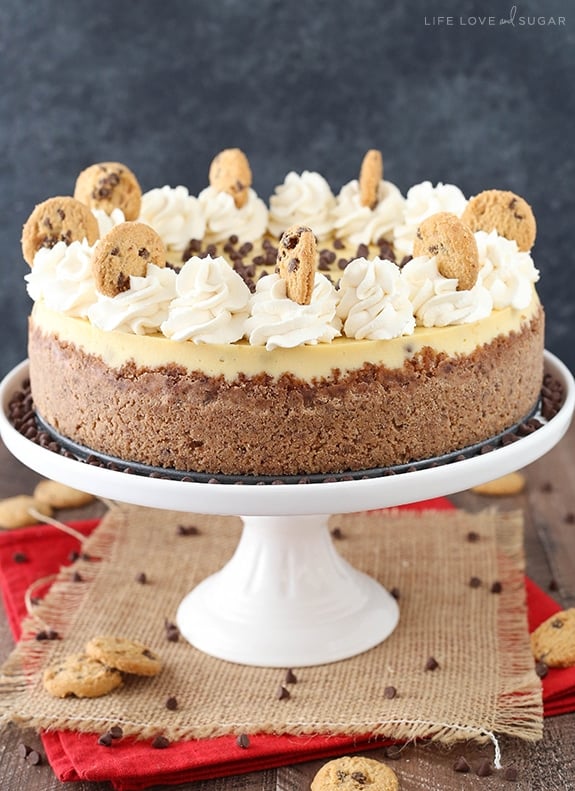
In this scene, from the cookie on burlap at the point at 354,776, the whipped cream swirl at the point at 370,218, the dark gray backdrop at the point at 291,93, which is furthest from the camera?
the dark gray backdrop at the point at 291,93

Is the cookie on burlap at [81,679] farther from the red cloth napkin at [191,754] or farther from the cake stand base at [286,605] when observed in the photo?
the cake stand base at [286,605]

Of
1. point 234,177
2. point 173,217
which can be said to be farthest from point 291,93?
point 173,217

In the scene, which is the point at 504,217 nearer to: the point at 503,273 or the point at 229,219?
the point at 503,273

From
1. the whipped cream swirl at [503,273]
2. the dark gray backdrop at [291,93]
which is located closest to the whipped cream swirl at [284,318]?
the whipped cream swirl at [503,273]

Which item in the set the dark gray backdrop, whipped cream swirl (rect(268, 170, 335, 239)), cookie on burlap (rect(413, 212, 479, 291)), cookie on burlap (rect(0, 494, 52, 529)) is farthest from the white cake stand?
the dark gray backdrop

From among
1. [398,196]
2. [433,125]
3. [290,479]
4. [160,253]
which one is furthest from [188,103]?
[290,479]

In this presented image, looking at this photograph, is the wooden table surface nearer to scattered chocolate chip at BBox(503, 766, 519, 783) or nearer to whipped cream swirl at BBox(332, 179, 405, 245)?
scattered chocolate chip at BBox(503, 766, 519, 783)

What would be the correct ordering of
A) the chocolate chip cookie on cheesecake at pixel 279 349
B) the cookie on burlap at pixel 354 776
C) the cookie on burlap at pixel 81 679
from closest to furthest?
1. the cookie on burlap at pixel 354 776
2. the chocolate chip cookie on cheesecake at pixel 279 349
3. the cookie on burlap at pixel 81 679
